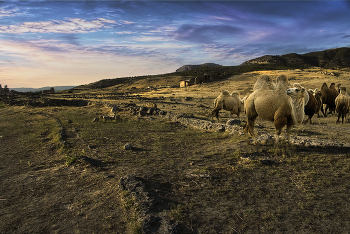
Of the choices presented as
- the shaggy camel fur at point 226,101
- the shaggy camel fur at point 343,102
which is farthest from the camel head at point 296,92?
the shaggy camel fur at point 343,102

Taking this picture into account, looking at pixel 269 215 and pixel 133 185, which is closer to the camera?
pixel 269 215

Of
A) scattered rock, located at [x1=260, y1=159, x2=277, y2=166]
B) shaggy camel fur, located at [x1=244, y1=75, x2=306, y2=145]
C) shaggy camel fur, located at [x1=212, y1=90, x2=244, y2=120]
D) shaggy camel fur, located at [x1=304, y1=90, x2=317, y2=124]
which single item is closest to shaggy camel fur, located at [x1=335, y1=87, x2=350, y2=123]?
shaggy camel fur, located at [x1=212, y1=90, x2=244, y2=120]

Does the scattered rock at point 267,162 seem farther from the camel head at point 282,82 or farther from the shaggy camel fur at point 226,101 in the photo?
the shaggy camel fur at point 226,101

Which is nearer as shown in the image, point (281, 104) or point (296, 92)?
point (296, 92)

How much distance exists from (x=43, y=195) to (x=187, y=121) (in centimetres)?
1023

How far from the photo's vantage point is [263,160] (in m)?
6.40

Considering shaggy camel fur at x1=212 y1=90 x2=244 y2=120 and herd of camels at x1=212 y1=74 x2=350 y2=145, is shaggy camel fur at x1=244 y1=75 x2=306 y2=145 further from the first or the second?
shaggy camel fur at x1=212 y1=90 x2=244 y2=120

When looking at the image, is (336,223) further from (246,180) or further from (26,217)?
(26,217)

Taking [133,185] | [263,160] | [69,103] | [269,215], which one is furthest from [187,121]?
[69,103]

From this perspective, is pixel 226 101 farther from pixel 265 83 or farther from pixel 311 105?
pixel 265 83

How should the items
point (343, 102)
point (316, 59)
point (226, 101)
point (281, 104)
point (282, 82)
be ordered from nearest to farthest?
point (281, 104), point (282, 82), point (226, 101), point (343, 102), point (316, 59)

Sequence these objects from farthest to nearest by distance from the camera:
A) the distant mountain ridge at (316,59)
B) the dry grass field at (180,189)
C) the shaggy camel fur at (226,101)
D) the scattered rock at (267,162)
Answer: the distant mountain ridge at (316,59)
the shaggy camel fur at (226,101)
the scattered rock at (267,162)
the dry grass field at (180,189)

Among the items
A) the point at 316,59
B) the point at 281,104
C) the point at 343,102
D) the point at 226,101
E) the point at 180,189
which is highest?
the point at 316,59

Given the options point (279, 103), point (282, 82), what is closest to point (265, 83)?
point (282, 82)
